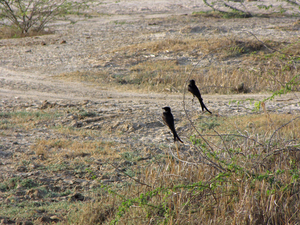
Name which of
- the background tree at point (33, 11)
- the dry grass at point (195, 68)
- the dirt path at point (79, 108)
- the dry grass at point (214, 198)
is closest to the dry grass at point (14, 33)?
the background tree at point (33, 11)

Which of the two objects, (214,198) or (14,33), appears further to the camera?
(14,33)

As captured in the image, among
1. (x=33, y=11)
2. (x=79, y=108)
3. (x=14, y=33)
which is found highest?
(x=33, y=11)

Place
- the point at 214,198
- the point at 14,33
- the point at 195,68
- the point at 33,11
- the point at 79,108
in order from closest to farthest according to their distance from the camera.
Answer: the point at 214,198, the point at 79,108, the point at 195,68, the point at 33,11, the point at 14,33

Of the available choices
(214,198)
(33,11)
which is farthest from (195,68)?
(33,11)

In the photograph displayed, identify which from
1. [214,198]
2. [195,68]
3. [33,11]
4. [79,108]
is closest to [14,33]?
[33,11]

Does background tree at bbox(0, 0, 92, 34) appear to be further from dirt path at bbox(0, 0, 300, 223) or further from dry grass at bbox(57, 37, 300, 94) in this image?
dry grass at bbox(57, 37, 300, 94)

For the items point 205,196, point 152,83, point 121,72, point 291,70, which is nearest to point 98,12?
point 121,72

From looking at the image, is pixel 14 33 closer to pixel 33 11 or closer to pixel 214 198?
pixel 33 11

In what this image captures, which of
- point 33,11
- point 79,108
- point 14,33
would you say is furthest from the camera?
point 14,33

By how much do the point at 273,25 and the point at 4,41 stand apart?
15.1 m

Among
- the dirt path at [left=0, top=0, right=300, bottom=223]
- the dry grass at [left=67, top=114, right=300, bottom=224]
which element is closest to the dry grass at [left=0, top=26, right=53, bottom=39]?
the dirt path at [left=0, top=0, right=300, bottom=223]

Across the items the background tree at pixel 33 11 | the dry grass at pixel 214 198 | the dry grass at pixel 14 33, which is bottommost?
the dry grass at pixel 214 198

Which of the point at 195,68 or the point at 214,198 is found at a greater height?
the point at 195,68

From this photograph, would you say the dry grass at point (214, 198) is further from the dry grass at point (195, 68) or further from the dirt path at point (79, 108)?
the dry grass at point (195, 68)
